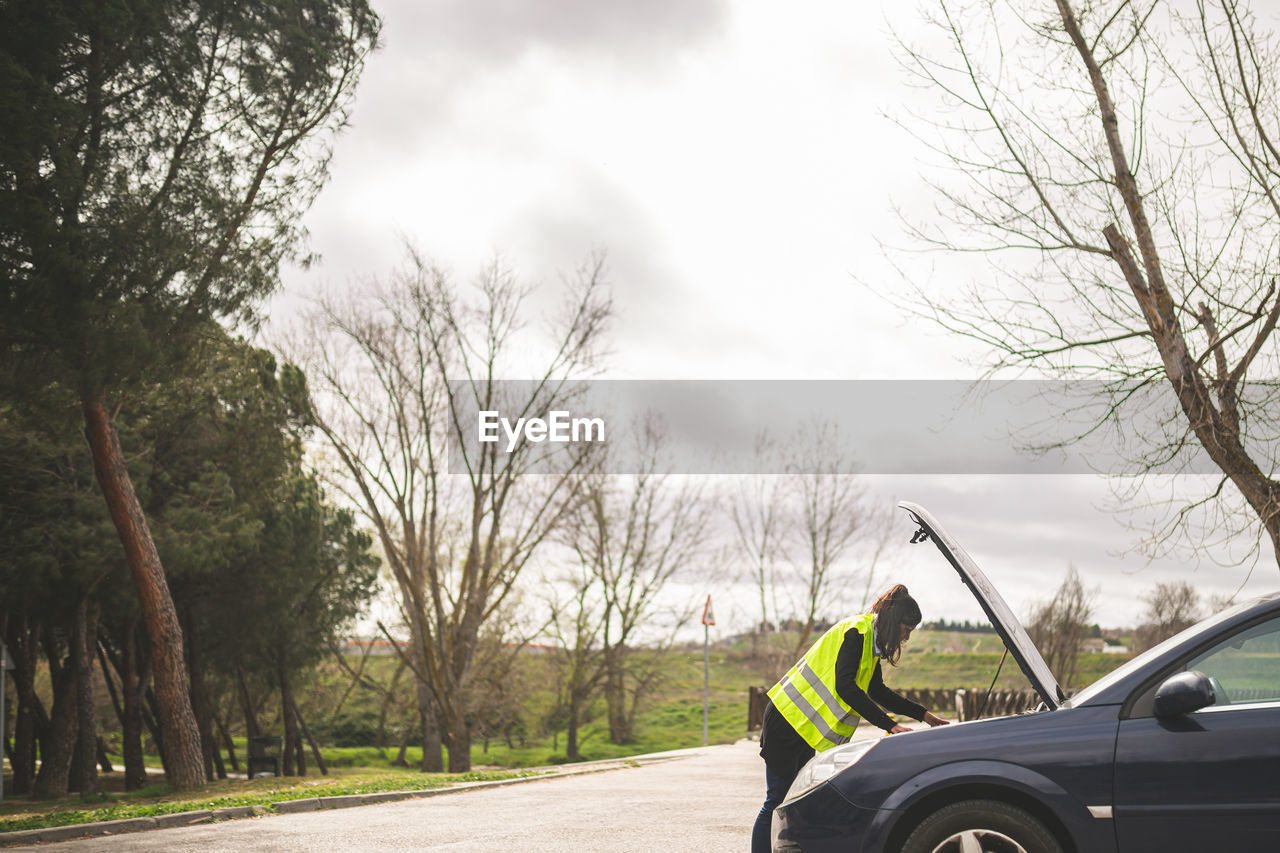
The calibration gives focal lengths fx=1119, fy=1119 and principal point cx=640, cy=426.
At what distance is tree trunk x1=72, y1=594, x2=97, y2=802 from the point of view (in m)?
24.2

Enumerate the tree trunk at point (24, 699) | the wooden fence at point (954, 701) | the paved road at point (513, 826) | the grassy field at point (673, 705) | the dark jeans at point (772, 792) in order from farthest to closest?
the grassy field at point (673, 705)
the tree trunk at point (24, 699)
the wooden fence at point (954, 701)
the paved road at point (513, 826)
the dark jeans at point (772, 792)

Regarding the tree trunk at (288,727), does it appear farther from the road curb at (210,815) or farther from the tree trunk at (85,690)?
the road curb at (210,815)

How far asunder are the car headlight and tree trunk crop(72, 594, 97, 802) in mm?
21812

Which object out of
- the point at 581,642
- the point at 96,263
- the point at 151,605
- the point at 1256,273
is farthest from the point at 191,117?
the point at 581,642

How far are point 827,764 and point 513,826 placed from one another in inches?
240

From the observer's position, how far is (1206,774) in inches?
174

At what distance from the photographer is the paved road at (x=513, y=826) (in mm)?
9219

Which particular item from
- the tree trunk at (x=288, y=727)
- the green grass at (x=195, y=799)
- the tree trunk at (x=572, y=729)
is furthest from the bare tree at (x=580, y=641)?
the green grass at (x=195, y=799)

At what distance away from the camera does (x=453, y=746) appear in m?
26.6

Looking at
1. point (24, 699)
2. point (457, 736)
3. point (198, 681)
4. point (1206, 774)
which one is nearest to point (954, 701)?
point (457, 736)

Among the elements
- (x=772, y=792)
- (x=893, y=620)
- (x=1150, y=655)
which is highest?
(x=893, y=620)

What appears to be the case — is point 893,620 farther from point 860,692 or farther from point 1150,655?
point 1150,655

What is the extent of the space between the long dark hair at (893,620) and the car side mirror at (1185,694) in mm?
1480

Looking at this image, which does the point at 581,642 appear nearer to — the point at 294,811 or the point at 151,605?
the point at 151,605
